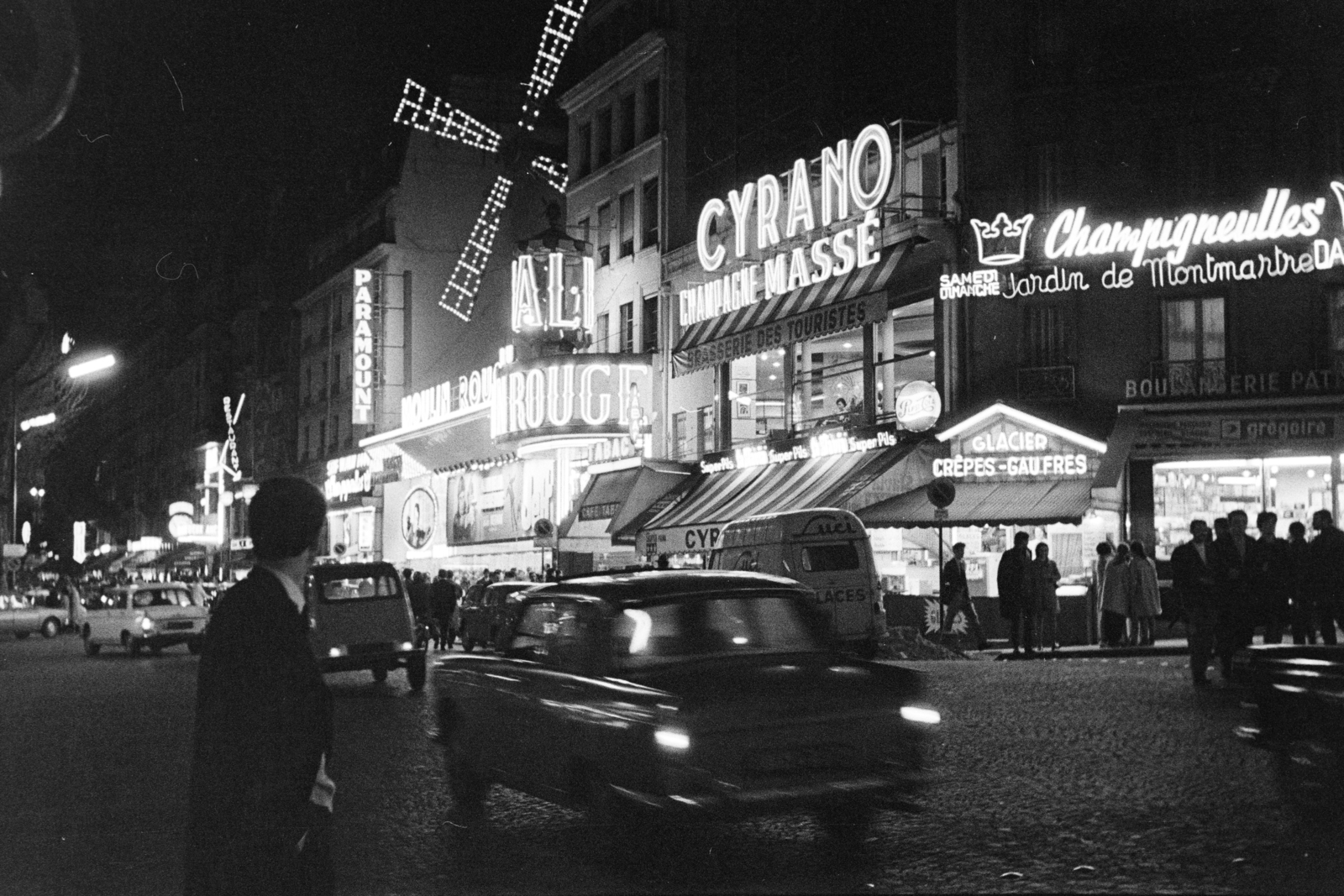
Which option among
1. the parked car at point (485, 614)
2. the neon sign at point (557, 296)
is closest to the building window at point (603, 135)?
the neon sign at point (557, 296)

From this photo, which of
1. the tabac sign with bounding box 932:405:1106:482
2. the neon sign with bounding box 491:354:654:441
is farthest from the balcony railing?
the neon sign with bounding box 491:354:654:441

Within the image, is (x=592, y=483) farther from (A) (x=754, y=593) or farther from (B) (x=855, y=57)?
(A) (x=754, y=593)

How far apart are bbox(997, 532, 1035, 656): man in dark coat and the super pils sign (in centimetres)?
3910

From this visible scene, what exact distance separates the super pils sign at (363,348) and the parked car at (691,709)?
168 feet

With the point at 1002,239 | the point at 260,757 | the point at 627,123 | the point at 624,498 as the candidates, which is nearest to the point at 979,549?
the point at 1002,239

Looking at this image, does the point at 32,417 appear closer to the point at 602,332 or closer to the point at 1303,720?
the point at 602,332

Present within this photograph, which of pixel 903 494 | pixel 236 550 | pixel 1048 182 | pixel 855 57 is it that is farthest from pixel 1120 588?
pixel 236 550

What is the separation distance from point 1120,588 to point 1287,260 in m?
7.26

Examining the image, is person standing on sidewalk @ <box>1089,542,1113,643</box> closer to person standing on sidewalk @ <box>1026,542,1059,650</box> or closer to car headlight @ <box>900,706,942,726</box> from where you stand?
person standing on sidewalk @ <box>1026,542,1059,650</box>

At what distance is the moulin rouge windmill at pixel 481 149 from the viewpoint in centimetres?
5469

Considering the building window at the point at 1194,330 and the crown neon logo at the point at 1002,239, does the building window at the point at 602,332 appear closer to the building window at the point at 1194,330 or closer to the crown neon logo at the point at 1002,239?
the crown neon logo at the point at 1002,239

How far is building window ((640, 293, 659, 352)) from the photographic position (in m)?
42.7

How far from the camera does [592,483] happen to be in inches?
1692

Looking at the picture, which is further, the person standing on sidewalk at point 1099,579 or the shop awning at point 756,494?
the shop awning at point 756,494
